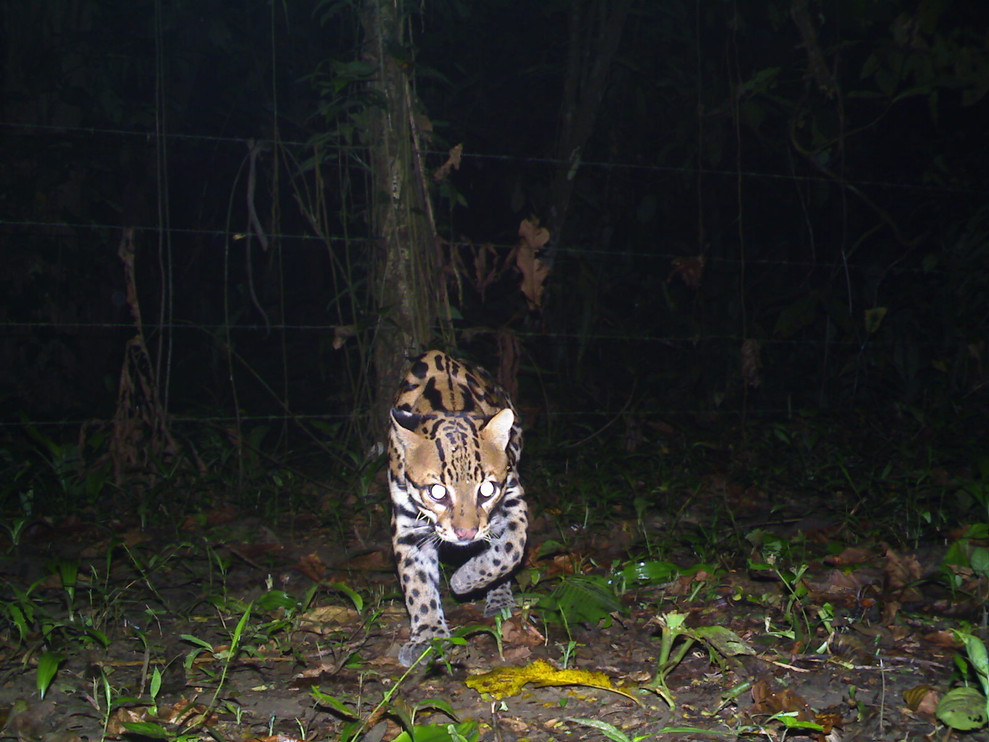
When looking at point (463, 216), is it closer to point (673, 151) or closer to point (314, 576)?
point (673, 151)

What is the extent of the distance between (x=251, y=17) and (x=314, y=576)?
5.16 meters

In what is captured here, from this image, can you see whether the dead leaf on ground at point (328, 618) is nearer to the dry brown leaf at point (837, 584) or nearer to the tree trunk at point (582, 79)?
the dry brown leaf at point (837, 584)

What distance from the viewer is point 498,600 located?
→ 3547 mm

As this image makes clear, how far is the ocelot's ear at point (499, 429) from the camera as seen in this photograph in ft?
10.9

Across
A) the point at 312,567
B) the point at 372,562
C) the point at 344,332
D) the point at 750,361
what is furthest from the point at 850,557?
the point at 344,332

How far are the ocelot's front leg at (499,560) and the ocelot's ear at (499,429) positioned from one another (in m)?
0.28

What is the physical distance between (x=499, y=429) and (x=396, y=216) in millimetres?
1976

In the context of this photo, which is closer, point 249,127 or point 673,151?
point 673,151

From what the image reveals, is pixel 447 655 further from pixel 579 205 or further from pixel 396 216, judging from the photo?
pixel 579 205

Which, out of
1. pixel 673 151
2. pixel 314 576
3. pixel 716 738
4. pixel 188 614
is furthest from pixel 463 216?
pixel 716 738

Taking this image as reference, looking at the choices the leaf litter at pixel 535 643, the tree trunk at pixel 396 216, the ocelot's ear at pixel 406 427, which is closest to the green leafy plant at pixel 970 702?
the leaf litter at pixel 535 643

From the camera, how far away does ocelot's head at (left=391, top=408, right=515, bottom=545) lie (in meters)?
3.20

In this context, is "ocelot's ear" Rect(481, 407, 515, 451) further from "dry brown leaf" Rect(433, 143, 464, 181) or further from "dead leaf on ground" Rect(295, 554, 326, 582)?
"dry brown leaf" Rect(433, 143, 464, 181)

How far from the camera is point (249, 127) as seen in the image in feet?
27.2
